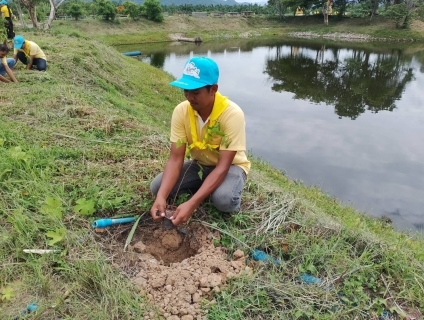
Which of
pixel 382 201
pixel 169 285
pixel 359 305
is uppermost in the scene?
pixel 169 285

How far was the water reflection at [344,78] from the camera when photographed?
12.5 meters

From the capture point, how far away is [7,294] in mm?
1869

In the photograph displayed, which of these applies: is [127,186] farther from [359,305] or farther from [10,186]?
[359,305]

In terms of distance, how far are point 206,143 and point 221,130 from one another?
0.19 meters

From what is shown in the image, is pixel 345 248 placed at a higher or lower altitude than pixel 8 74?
lower

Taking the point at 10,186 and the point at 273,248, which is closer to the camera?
the point at 273,248

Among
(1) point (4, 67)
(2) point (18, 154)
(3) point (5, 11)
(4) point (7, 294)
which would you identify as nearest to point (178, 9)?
(3) point (5, 11)

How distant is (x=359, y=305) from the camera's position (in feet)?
6.68

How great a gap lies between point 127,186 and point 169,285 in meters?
1.24

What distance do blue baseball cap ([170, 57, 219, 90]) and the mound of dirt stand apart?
1.12 metres

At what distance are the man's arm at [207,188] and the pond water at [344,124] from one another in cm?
424

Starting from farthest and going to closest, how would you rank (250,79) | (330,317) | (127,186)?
(250,79) → (127,186) → (330,317)

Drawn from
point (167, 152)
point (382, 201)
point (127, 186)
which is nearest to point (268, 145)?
point (382, 201)

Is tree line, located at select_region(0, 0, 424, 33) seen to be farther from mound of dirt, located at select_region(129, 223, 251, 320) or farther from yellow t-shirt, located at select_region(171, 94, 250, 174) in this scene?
mound of dirt, located at select_region(129, 223, 251, 320)
